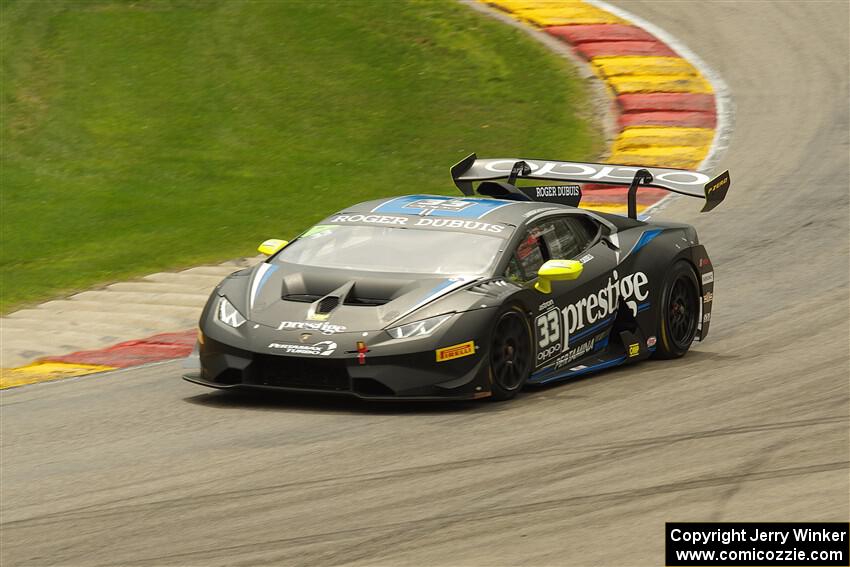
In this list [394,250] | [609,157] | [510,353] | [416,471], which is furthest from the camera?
[609,157]

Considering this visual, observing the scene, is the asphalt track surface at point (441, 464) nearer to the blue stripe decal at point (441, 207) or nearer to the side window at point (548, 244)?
the side window at point (548, 244)

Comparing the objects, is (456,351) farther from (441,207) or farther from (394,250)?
(441,207)

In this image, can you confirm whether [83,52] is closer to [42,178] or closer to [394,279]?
[42,178]

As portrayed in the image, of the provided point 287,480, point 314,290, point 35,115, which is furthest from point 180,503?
point 35,115

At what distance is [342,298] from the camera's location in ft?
28.6

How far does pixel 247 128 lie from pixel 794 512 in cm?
1339

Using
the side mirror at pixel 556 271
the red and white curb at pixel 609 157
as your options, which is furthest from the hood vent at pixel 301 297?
the red and white curb at pixel 609 157

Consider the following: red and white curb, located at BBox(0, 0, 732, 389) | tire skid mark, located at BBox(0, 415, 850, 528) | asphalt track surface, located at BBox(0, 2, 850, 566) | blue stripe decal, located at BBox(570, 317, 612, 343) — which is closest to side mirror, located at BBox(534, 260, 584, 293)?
blue stripe decal, located at BBox(570, 317, 612, 343)

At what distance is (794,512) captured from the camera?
20.4ft

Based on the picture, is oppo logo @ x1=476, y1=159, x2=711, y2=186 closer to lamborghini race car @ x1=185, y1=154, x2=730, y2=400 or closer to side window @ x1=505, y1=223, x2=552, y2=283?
lamborghini race car @ x1=185, y1=154, x2=730, y2=400

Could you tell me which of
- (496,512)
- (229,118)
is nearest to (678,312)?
(496,512)

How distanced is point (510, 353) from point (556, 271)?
1.99 feet

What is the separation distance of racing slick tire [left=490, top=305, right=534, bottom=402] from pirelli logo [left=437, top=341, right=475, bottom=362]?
18cm

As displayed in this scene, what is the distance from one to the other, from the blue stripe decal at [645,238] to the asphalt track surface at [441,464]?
2.86 feet
